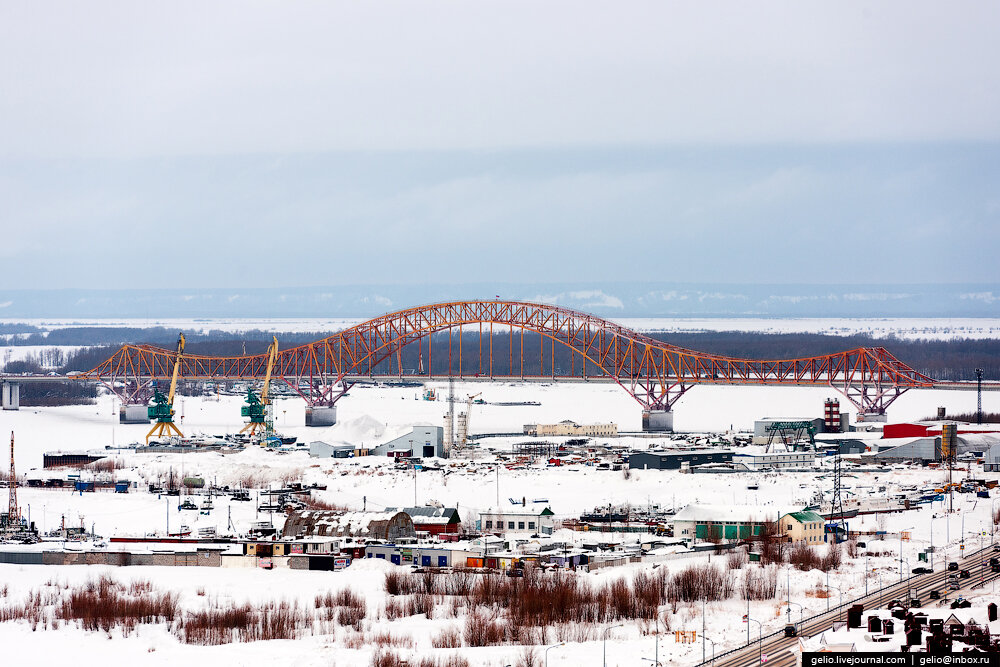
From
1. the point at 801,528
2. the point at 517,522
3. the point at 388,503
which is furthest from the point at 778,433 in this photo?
the point at 801,528

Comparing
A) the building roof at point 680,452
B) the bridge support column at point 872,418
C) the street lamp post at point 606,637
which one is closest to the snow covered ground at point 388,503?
the street lamp post at point 606,637

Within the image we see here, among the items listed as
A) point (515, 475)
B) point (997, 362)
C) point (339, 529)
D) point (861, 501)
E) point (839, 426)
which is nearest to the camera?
point (339, 529)

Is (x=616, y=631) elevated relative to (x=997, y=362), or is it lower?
lower

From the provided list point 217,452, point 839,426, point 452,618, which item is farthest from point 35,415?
point 452,618

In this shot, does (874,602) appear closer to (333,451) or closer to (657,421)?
(333,451)

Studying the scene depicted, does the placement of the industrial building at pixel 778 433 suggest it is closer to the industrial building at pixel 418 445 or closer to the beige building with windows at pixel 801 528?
the industrial building at pixel 418 445

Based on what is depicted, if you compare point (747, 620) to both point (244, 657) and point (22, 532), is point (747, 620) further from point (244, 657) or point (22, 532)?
point (22, 532)
